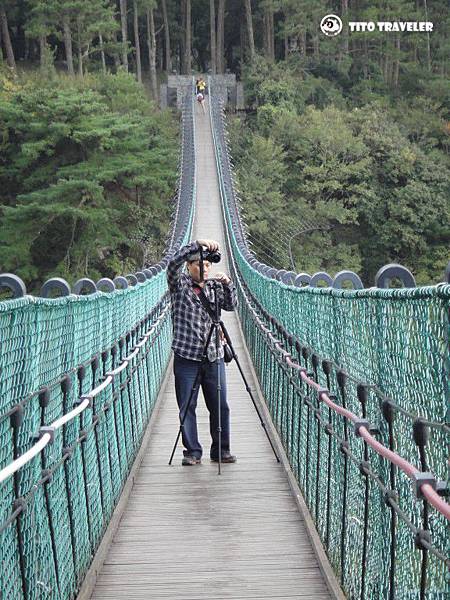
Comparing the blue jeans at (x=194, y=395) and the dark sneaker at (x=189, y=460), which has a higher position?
the blue jeans at (x=194, y=395)

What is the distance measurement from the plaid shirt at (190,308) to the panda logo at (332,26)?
1869 inches

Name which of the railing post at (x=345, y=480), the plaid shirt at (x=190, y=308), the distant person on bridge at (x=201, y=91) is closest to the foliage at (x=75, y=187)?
the distant person on bridge at (x=201, y=91)

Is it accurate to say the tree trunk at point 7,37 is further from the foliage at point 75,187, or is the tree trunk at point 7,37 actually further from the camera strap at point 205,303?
the camera strap at point 205,303

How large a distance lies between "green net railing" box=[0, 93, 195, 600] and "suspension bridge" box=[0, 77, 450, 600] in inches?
0.5

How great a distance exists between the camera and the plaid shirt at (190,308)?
21.8 feet

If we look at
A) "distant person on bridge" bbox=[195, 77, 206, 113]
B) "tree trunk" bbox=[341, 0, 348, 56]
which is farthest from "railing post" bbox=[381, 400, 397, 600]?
"tree trunk" bbox=[341, 0, 348, 56]

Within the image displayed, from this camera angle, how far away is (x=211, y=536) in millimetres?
5477

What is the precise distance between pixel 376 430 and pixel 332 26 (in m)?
50.9

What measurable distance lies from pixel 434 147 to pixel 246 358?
37.5 m

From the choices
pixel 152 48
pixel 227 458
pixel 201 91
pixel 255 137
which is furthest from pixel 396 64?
pixel 227 458

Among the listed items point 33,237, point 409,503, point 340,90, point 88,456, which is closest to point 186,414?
point 88,456

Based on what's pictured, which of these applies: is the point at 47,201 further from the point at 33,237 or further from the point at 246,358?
the point at 246,358

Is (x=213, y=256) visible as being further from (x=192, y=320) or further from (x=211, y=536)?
(x=211, y=536)

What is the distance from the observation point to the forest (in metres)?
32.7
